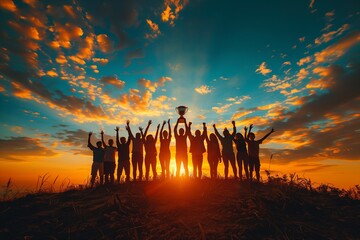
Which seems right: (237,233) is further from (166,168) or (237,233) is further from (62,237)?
(166,168)

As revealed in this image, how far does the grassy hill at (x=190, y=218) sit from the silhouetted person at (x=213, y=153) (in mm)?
3355

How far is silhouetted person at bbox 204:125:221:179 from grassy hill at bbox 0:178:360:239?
335cm

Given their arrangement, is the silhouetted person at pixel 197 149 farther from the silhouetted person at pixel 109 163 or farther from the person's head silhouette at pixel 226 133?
the silhouetted person at pixel 109 163

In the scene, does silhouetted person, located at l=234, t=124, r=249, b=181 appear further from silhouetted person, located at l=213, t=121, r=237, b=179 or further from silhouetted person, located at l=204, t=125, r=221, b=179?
silhouetted person, located at l=204, t=125, r=221, b=179

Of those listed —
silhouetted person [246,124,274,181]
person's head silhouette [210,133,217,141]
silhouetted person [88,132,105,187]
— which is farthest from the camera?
silhouetted person [88,132,105,187]

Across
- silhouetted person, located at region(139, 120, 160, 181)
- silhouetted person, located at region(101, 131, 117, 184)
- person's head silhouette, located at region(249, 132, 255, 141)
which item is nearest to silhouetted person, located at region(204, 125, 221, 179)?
person's head silhouette, located at region(249, 132, 255, 141)

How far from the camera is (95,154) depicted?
11492 millimetres

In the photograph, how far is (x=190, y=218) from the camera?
202 inches

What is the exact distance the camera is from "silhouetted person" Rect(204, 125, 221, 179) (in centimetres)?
1070

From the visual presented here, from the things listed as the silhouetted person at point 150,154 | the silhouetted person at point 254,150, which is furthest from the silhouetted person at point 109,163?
the silhouetted person at point 254,150

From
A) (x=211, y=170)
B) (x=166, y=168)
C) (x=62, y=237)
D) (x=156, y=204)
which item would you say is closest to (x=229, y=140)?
(x=211, y=170)

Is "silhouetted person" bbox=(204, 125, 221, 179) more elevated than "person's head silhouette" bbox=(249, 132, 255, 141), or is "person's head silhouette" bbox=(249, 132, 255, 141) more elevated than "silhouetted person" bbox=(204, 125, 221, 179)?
"person's head silhouette" bbox=(249, 132, 255, 141)

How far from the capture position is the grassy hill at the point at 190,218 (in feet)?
14.4

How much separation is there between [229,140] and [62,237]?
769cm
